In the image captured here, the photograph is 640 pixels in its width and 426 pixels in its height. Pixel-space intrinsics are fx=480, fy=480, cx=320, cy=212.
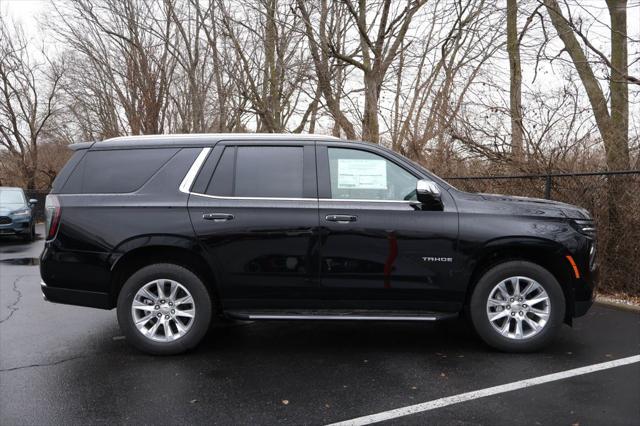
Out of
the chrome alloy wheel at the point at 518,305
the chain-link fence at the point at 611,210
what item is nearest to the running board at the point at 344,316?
the chrome alloy wheel at the point at 518,305

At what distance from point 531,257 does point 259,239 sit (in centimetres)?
246

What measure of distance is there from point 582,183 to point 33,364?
260 inches

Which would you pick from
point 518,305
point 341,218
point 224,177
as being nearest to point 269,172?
point 224,177

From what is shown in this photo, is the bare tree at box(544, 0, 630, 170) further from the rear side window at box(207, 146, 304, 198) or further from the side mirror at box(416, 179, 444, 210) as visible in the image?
the rear side window at box(207, 146, 304, 198)

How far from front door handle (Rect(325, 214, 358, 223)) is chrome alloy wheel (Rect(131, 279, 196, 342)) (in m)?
1.40

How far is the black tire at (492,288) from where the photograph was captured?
4.18 m

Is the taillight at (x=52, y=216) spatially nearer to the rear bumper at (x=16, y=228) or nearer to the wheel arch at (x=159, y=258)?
the wheel arch at (x=159, y=258)

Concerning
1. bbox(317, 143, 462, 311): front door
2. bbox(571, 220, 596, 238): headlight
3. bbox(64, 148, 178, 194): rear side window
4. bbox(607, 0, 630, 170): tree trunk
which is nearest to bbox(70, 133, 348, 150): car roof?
bbox(64, 148, 178, 194): rear side window

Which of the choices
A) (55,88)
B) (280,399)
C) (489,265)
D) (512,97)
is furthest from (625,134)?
(55,88)

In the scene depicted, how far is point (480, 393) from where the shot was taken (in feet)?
11.4

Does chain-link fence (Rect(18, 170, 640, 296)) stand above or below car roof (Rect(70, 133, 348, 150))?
below

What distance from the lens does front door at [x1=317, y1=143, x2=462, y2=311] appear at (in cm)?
416

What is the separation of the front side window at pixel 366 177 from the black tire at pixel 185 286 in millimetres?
1448

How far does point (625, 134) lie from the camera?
6.84 metres
